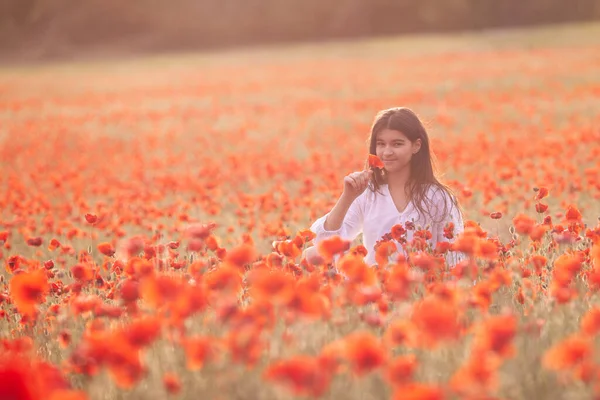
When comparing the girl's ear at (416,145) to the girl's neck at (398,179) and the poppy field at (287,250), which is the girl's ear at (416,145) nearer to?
the girl's neck at (398,179)

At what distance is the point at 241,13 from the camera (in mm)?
68438

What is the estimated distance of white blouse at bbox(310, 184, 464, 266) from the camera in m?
4.58

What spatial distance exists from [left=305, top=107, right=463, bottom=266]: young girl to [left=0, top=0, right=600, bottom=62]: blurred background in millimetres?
51199

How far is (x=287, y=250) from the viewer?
3365 mm

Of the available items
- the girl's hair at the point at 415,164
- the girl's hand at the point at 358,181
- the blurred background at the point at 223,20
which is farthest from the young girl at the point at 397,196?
the blurred background at the point at 223,20

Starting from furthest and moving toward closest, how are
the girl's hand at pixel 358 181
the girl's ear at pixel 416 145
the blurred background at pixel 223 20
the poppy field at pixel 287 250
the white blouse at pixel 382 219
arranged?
the blurred background at pixel 223 20, the girl's ear at pixel 416 145, the white blouse at pixel 382 219, the girl's hand at pixel 358 181, the poppy field at pixel 287 250

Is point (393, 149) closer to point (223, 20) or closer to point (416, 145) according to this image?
point (416, 145)

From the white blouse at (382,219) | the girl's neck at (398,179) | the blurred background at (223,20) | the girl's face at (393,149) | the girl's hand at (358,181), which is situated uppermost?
the blurred background at (223,20)

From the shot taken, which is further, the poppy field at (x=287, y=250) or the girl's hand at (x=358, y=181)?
the girl's hand at (x=358, y=181)

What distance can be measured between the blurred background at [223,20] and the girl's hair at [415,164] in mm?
51167

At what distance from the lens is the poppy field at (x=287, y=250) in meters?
2.25

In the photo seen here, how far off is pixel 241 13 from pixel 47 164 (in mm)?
59851

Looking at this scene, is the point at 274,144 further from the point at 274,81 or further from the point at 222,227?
the point at 274,81

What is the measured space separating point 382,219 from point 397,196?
188mm
